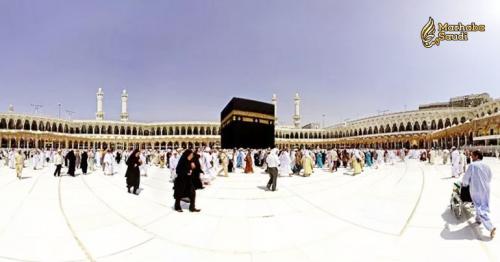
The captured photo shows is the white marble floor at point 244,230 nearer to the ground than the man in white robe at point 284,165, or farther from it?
nearer to the ground

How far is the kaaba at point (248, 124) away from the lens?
66.8ft

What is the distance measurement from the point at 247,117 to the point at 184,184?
16.2 m

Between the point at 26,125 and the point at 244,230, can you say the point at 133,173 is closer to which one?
the point at 244,230

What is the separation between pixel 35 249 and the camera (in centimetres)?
322

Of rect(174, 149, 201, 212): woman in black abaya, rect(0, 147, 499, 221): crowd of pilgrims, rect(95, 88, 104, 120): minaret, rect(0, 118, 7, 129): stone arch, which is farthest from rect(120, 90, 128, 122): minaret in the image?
rect(174, 149, 201, 212): woman in black abaya

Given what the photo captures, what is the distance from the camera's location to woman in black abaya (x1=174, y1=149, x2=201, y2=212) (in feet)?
16.4

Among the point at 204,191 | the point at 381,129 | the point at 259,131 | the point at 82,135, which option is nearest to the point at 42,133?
the point at 82,135

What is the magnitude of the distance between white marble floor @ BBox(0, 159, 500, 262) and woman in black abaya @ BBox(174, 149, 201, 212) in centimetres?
27

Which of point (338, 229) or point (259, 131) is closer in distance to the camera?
point (338, 229)

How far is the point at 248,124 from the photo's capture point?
2116cm

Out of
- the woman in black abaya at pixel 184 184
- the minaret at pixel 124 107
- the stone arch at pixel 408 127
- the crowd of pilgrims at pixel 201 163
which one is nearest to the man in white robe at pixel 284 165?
the crowd of pilgrims at pixel 201 163

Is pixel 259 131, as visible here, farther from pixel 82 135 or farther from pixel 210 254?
pixel 82 135

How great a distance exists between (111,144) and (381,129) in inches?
1893

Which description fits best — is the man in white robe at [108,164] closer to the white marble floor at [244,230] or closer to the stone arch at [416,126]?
the white marble floor at [244,230]
